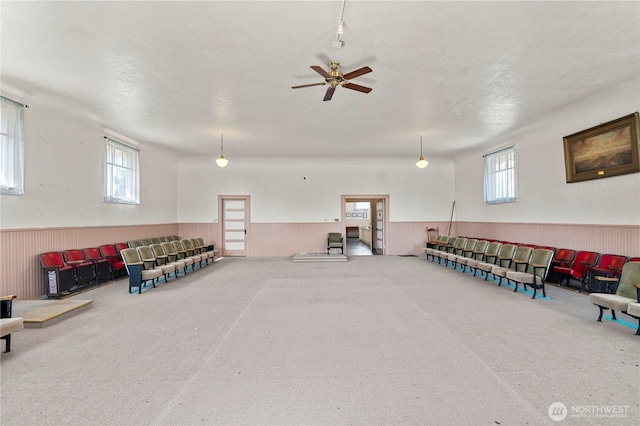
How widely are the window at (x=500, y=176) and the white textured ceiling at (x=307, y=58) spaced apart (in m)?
2.03

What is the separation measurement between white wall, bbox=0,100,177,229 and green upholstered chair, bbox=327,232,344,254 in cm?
611

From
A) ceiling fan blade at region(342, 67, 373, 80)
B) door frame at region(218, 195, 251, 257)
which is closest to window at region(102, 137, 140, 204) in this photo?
door frame at region(218, 195, 251, 257)

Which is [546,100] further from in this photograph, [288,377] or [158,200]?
[158,200]

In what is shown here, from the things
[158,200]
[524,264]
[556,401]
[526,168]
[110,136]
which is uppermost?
[110,136]

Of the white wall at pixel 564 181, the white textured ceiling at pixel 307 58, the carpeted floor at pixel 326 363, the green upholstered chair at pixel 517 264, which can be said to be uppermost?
the white textured ceiling at pixel 307 58

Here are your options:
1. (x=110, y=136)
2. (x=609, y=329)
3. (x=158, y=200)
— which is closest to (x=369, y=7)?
(x=609, y=329)

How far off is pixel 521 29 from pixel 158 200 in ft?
32.5

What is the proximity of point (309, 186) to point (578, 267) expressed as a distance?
784cm

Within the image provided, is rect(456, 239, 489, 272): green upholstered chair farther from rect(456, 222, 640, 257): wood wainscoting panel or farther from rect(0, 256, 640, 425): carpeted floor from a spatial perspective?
rect(0, 256, 640, 425): carpeted floor

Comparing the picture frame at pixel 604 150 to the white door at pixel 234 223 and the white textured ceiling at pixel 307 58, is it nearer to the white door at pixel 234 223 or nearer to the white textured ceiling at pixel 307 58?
the white textured ceiling at pixel 307 58

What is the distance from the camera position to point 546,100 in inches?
211

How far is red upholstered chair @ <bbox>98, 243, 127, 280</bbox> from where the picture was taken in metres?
6.53

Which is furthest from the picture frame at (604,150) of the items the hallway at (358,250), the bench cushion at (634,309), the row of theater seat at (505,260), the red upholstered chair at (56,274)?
the red upholstered chair at (56,274)

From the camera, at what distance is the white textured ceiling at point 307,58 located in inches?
119
